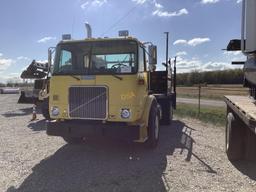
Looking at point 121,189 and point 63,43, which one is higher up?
point 63,43

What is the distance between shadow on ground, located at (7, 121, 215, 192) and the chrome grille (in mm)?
966

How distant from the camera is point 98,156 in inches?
316

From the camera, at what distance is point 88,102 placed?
773 centimetres

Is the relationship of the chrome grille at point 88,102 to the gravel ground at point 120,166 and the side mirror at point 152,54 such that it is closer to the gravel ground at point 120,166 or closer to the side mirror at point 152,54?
the gravel ground at point 120,166

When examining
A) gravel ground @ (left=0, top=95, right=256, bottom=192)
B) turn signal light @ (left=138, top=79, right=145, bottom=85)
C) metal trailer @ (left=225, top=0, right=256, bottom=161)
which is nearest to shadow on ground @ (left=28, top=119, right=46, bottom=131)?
gravel ground @ (left=0, top=95, right=256, bottom=192)

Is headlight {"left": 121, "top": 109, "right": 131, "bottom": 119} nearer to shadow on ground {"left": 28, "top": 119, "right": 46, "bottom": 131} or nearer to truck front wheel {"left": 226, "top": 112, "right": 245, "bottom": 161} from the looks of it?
truck front wheel {"left": 226, "top": 112, "right": 245, "bottom": 161}

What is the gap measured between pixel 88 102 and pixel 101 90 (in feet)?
1.28

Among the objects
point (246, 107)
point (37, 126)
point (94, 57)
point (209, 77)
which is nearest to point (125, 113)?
point (94, 57)

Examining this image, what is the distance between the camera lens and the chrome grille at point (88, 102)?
7660mm

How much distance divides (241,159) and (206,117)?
8206 millimetres

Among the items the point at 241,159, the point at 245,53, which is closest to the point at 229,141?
the point at 241,159

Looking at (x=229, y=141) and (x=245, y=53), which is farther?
(x=229, y=141)

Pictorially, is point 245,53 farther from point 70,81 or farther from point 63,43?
point 63,43

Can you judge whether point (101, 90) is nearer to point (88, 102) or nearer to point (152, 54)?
point (88, 102)
